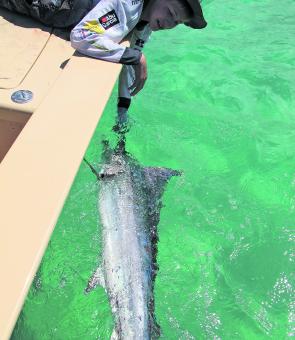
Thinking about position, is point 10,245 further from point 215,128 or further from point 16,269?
point 215,128

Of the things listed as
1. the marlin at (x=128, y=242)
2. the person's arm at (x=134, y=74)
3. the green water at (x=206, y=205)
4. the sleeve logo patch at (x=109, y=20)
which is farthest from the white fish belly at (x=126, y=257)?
the sleeve logo patch at (x=109, y=20)

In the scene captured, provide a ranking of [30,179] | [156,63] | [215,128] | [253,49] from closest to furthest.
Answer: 1. [30,179]
2. [215,128]
3. [156,63]
4. [253,49]

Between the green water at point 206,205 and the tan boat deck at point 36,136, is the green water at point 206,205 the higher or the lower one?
the lower one

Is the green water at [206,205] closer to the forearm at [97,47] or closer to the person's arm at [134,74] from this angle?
the person's arm at [134,74]

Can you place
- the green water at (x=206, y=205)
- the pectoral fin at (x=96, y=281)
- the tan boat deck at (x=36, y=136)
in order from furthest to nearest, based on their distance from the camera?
1. the green water at (x=206, y=205)
2. the pectoral fin at (x=96, y=281)
3. the tan boat deck at (x=36, y=136)

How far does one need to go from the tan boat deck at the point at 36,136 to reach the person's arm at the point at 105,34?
0.07 meters

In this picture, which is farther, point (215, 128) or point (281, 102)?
point (281, 102)

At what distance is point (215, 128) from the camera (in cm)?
399

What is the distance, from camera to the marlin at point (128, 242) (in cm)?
207

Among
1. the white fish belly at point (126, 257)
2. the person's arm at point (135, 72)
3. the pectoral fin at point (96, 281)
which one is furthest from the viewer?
the person's arm at point (135, 72)

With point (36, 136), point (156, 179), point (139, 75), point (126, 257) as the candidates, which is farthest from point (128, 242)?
point (139, 75)

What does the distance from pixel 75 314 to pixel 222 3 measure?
5330 mm

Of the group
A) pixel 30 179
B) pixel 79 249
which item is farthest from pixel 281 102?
pixel 30 179

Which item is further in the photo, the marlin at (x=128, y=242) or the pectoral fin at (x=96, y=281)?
the pectoral fin at (x=96, y=281)
